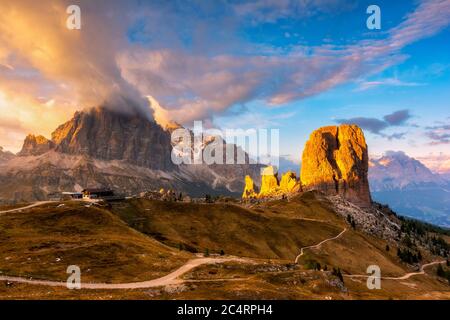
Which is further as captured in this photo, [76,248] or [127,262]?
[76,248]

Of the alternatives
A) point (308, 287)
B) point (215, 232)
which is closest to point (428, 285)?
point (215, 232)

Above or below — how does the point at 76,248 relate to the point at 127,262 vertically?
above

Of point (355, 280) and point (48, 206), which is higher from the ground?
point (48, 206)

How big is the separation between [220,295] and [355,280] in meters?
115

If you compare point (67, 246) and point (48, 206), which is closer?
point (67, 246)

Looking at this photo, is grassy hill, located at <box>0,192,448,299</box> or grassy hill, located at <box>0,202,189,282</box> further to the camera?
grassy hill, located at <box>0,202,189,282</box>

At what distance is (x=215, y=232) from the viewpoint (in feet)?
624

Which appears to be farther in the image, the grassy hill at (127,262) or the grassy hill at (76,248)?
the grassy hill at (76,248)

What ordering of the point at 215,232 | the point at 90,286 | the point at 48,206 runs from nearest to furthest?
the point at 90,286, the point at 48,206, the point at 215,232

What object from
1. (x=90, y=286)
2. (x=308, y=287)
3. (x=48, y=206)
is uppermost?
(x=48, y=206)
